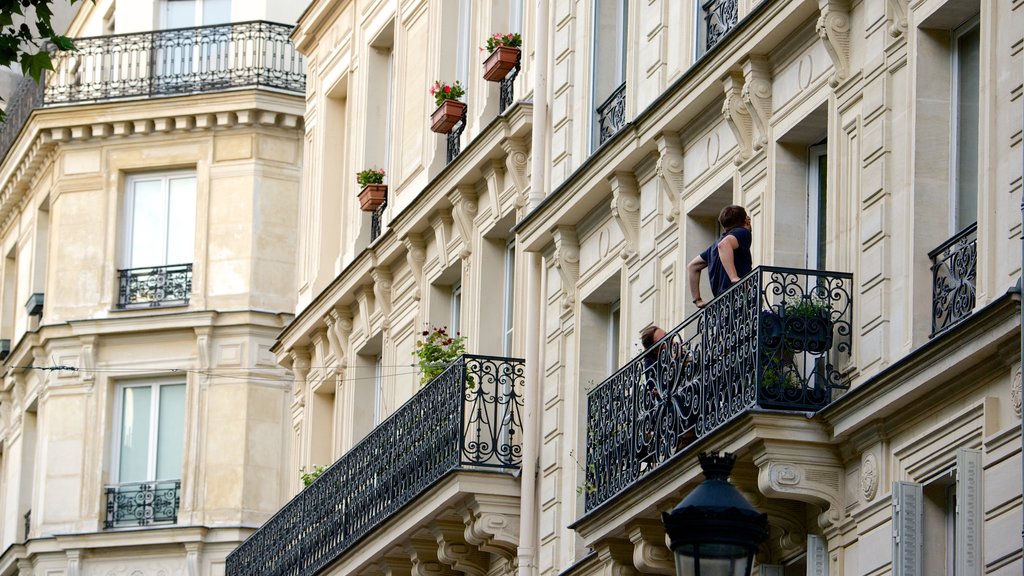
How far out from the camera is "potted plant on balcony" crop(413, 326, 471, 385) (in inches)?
1053

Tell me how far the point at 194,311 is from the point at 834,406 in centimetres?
2175

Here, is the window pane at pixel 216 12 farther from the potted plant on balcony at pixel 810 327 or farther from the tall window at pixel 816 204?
the potted plant on balcony at pixel 810 327

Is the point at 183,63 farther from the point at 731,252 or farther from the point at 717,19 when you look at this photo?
the point at 731,252

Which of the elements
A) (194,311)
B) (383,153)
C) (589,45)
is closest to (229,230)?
(194,311)

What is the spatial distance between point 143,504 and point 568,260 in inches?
614

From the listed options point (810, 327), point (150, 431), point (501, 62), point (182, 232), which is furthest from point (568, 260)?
point (182, 232)

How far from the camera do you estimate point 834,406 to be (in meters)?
18.2

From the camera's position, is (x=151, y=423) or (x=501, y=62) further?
(x=151, y=423)

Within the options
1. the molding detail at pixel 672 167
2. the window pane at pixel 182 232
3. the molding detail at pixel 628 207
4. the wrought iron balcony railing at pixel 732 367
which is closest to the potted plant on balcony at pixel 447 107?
the molding detail at pixel 628 207

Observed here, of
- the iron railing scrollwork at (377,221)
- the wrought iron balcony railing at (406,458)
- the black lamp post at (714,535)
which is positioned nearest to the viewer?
the black lamp post at (714,535)

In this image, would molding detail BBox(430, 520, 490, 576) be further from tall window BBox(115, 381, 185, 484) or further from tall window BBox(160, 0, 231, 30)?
tall window BBox(160, 0, 231, 30)

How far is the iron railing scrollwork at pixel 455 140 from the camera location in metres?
28.4

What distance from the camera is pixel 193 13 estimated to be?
41594mm

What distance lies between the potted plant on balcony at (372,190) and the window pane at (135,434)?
925cm
